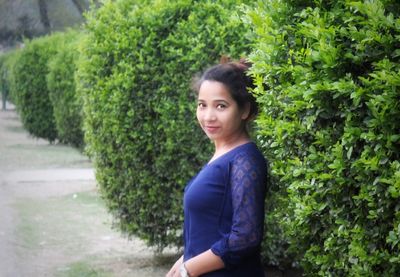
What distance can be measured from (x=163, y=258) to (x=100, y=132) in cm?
149

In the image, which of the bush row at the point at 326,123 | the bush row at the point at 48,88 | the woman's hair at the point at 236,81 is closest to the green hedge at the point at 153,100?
the bush row at the point at 326,123

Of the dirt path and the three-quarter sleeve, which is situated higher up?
the three-quarter sleeve

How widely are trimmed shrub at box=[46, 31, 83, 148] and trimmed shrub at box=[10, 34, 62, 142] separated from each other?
1.34 m

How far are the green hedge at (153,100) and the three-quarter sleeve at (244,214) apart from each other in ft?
9.12

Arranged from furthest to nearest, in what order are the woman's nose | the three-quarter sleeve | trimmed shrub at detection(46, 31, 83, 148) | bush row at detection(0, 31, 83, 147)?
1. bush row at detection(0, 31, 83, 147)
2. trimmed shrub at detection(46, 31, 83, 148)
3. the woman's nose
4. the three-quarter sleeve

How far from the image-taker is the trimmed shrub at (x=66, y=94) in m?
19.1

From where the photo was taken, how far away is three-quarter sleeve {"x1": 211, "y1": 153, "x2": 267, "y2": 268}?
11.5 ft

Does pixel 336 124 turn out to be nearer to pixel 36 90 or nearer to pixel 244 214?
pixel 244 214

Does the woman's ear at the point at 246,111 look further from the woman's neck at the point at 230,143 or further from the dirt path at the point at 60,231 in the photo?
the dirt path at the point at 60,231

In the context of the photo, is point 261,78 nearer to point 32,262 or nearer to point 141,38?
point 141,38

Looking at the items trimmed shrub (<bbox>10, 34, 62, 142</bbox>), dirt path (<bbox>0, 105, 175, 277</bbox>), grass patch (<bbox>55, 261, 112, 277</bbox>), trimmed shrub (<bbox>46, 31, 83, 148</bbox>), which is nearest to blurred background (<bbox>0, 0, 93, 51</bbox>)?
trimmed shrub (<bbox>10, 34, 62, 142</bbox>)

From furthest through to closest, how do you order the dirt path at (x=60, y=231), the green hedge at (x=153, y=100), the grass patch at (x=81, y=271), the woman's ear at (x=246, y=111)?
the dirt path at (x=60, y=231), the grass patch at (x=81, y=271), the green hedge at (x=153, y=100), the woman's ear at (x=246, y=111)

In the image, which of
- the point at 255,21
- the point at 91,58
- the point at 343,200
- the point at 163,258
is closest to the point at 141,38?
the point at 91,58

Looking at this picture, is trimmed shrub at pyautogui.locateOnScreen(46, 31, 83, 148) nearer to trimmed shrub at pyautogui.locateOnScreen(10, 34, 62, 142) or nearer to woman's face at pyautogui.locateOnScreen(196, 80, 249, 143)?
trimmed shrub at pyautogui.locateOnScreen(10, 34, 62, 142)
